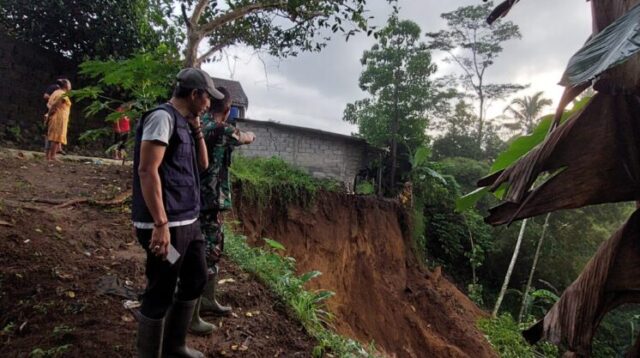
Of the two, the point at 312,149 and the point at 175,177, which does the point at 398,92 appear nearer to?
the point at 312,149

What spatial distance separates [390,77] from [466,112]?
8884mm

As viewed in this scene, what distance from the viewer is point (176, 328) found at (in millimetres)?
2195

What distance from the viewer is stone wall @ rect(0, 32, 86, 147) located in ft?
28.9

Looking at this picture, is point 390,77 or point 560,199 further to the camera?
point 390,77

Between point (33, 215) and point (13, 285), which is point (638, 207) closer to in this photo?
point (13, 285)

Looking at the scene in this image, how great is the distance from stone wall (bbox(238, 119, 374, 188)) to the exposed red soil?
2070 mm

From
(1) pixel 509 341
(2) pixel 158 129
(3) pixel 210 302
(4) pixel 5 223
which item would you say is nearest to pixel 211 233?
(3) pixel 210 302

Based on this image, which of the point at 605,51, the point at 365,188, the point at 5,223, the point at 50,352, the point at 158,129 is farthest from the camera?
the point at 365,188

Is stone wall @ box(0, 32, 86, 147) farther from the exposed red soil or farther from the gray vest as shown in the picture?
the gray vest

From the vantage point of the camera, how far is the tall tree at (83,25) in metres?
9.48

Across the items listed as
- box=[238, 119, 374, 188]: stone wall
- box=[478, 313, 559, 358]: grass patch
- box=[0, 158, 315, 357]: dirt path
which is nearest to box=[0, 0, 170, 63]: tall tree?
box=[238, 119, 374, 188]: stone wall

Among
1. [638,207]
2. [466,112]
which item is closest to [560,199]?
[638,207]

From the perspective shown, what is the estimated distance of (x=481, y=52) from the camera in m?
20.9

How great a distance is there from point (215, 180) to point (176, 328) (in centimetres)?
97
